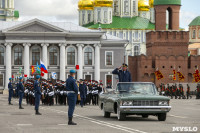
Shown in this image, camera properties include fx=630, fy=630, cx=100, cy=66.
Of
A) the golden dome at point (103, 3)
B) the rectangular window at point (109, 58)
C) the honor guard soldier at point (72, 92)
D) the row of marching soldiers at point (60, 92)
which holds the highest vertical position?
the golden dome at point (103, 3)

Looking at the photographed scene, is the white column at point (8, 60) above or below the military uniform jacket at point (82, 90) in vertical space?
above

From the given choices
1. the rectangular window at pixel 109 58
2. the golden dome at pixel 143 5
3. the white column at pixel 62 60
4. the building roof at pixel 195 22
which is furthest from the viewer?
the building roof at pixel 195 22

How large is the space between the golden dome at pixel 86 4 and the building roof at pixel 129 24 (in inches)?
179

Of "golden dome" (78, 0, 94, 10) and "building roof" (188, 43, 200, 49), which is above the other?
"golden dome" (78, 0, 94, 10)

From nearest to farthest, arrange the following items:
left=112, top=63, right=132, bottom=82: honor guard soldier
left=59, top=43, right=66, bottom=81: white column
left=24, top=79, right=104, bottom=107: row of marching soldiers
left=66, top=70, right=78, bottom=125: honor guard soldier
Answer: left=66, top=70, right=78, bottom=125: honor guard soldier < left=112, top=63, right=132, bottom=82: honor guard soldier < left=24, top=79, right=104, bottom=107: row of marching soldiers < left=59, top=43, right=66, bottom=81: white column

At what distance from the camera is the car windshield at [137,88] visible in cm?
2242

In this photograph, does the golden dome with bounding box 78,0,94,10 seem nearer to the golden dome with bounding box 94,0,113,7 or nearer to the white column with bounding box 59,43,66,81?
the golden dome with bounding box 94,0,113,7

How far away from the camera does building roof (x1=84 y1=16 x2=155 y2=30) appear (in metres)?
163

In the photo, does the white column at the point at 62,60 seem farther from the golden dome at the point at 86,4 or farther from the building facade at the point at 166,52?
the golden dome at the point at 86,4

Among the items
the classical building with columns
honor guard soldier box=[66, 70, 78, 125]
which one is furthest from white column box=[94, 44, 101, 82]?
honor guard soldier box=[66, 70, 78, 125]

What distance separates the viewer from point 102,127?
1856 cm

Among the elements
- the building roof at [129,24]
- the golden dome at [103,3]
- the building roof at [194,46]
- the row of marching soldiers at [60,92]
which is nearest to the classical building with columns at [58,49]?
the row of marching soldiers at [60,92]

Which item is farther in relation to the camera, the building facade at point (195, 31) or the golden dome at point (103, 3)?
the building facade at point (195, 31)

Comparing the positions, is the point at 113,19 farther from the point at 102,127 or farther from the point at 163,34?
the point at 102,127
